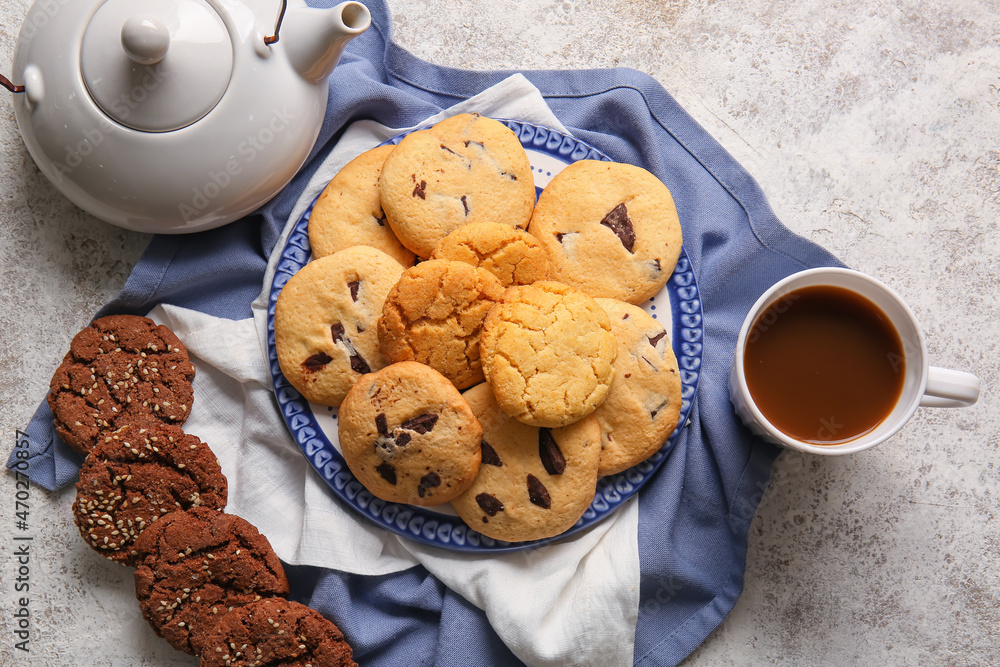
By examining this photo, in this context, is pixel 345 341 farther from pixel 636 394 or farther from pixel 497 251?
pixel 636 394

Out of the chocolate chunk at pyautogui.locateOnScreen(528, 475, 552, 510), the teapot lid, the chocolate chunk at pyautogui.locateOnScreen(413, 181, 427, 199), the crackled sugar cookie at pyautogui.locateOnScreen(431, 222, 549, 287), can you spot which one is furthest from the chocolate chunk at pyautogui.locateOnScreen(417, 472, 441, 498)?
the teapot lid

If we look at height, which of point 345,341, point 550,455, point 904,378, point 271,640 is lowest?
point 271,640

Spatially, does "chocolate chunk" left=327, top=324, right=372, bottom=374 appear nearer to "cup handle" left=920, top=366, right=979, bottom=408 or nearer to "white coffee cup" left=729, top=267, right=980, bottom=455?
"white coffee cup" left=729, top=267, right=980, bottom=455

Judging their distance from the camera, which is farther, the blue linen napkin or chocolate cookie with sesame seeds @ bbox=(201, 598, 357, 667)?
the blue linen napkin

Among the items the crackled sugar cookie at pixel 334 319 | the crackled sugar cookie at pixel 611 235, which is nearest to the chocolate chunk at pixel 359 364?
the crackled sugar cookie at pixel 334 319

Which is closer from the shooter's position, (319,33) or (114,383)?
(319,33)

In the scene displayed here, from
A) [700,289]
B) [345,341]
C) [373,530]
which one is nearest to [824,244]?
[700,289]

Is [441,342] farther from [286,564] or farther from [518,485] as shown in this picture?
[286,564]
